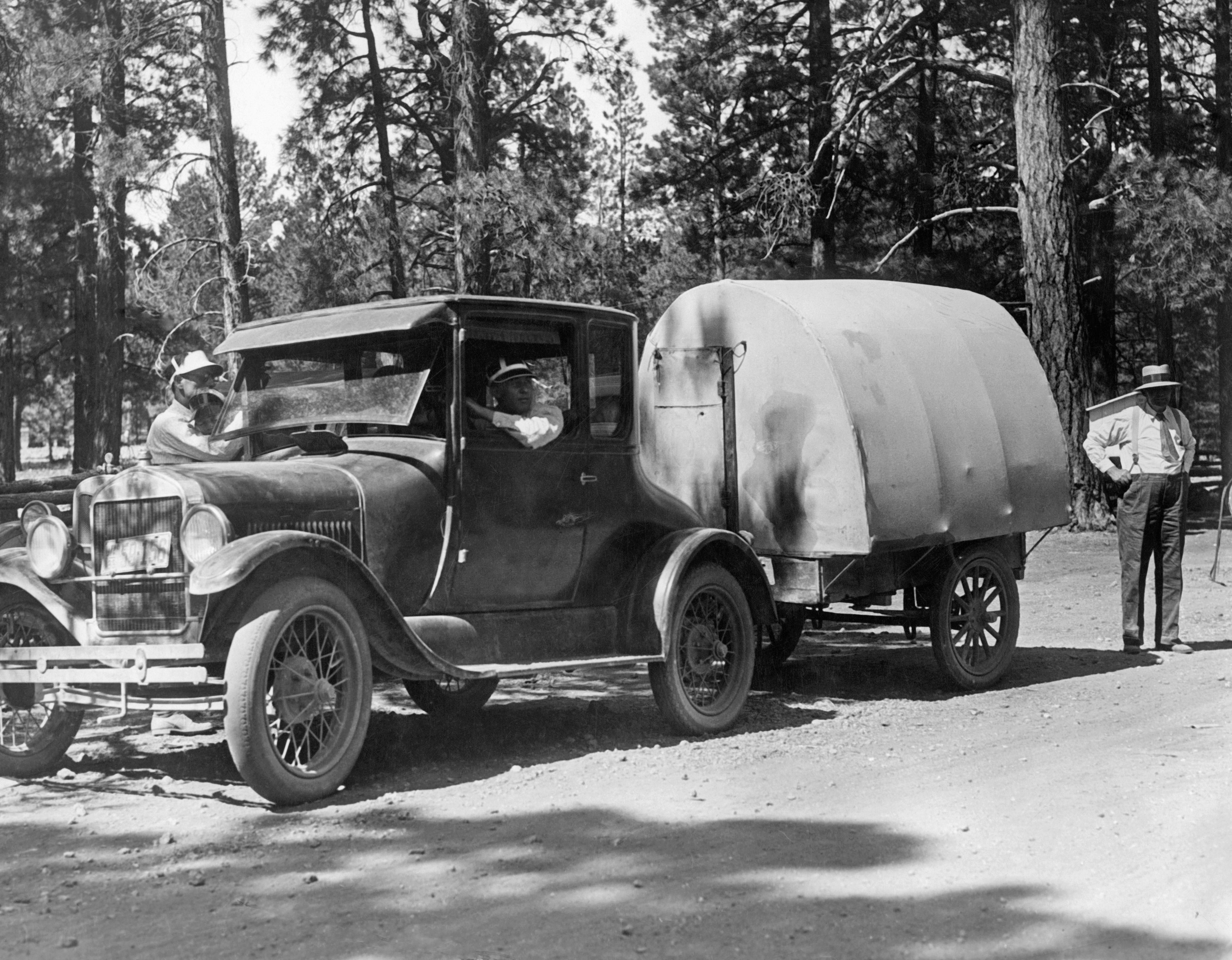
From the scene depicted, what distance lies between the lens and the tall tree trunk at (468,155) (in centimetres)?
1858

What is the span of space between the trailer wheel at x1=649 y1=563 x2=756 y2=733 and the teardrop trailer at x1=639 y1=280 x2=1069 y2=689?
71 cm

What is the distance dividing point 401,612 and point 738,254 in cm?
2404

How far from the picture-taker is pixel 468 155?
→ 63.0 ft

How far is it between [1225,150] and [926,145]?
520 centimetres

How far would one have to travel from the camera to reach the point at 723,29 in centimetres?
2658

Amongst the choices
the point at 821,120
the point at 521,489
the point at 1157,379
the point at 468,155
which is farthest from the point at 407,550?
the point at 821,120

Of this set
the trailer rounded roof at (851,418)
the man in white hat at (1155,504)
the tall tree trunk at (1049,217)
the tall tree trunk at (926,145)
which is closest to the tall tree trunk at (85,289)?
the tall tree trunk at (926,145)

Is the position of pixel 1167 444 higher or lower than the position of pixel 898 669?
higher

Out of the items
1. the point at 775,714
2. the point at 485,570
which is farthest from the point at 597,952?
the point at 775,714

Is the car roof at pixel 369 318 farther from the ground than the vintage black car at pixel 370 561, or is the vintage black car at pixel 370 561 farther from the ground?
the car roof at pixel 369 318

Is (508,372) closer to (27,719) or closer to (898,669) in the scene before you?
(27,719)

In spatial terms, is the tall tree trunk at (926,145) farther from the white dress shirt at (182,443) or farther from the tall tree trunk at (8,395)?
the tall tree trunk at (8,395)

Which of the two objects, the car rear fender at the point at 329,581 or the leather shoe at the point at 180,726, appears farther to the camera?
the leather shoe at the point at 180,726

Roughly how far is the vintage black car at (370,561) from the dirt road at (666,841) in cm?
44
